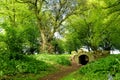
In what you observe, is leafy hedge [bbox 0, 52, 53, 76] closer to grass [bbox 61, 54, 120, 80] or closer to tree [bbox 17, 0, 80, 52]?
grass [bbox 61, 54, 120, 80]

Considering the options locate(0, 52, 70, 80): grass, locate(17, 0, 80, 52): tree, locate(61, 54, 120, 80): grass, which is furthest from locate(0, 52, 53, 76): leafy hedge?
locate(17, 0, 80, 52): tree

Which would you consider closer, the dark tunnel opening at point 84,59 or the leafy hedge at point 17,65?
the leafy hedge at point 17,65

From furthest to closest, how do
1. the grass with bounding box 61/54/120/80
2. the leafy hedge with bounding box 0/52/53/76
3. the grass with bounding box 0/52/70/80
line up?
the leafy hedge with bounding box 0/52/53/76, the grass with bounding box 0/52/70/80, the grass with bounding box 61/54/120/80

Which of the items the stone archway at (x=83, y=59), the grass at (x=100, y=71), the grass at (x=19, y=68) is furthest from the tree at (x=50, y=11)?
the grass at (x=100, y=71)

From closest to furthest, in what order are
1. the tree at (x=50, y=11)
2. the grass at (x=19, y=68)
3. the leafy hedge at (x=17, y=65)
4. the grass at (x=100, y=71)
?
the grass at (x=100, y=71)
the grass at (x=19, y=68)
the leafy hedge at (x=17, y=65)
the tree at (x=50, y=11)

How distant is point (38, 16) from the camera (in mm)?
37406

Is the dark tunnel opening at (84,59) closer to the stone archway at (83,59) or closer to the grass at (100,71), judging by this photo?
the stone archway at (83,59)

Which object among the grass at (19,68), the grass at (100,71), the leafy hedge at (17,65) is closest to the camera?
the grass at (100,71)

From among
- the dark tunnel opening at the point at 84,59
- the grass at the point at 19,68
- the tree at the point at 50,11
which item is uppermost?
the tree at the point at 50,11

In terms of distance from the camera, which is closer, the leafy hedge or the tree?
the leafy hedge

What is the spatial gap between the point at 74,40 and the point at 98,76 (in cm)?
4330

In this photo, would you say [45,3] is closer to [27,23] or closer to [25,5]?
[25,5]

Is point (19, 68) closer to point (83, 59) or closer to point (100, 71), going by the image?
point (100, 71)

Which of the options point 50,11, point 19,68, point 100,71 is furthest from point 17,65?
point 50,11
